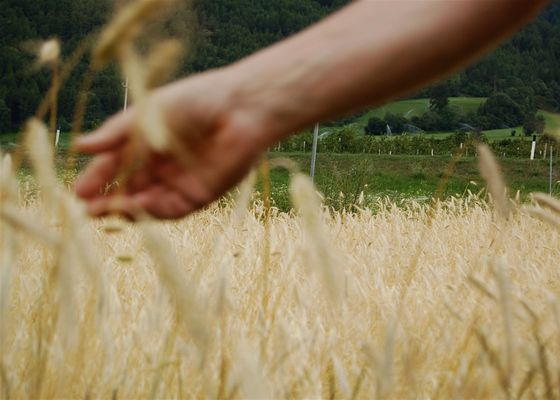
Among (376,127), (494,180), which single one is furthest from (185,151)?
(376,127)

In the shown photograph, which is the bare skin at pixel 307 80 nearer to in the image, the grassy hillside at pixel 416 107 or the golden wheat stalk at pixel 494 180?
the golden wheat stalk at pixel 494 180

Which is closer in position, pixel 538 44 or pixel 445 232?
pixel 445 232

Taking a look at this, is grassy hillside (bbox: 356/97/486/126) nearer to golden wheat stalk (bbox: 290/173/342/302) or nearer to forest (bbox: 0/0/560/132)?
forest (bbox: 0/0/560/132)

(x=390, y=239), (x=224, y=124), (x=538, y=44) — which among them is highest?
(x=538, y=44)

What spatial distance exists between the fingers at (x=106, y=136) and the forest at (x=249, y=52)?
→ 4353 centimetres

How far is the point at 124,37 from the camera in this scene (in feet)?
1.91

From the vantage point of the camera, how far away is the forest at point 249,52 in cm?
5497

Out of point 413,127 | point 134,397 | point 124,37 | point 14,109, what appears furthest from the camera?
point 413,127

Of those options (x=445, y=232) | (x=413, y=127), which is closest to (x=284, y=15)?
(x=413, y=127)

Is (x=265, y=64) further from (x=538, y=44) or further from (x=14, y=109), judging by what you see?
(x=538, y=44)

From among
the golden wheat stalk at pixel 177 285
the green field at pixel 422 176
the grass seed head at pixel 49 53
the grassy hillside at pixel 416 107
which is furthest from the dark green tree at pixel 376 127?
the golden wheat stalk at pixel 177 285

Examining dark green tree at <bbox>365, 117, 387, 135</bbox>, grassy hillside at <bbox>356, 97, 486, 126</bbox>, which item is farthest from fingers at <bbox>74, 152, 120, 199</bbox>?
grassy hillside at <bbox>356, 97, 486, 126</bbox>

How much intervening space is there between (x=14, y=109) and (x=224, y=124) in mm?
59758

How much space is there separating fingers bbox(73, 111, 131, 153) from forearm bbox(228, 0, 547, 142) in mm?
130
